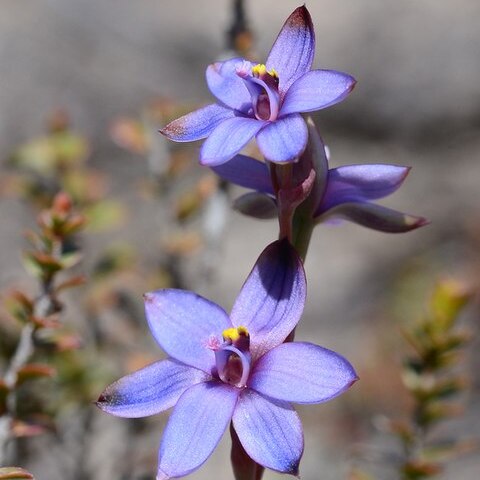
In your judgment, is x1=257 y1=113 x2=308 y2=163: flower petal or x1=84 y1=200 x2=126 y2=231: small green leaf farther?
x1=84 y1=200 x2=126 y2=231: small green leaf

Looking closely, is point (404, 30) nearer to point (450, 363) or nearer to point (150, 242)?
point (150, 242)

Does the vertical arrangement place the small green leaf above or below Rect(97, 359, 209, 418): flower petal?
above

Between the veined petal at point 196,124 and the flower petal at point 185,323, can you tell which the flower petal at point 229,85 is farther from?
the flower petal at point 185,323

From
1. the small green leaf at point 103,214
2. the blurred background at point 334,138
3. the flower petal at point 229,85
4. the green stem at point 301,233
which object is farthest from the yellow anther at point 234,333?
the blurred background at point 334,138

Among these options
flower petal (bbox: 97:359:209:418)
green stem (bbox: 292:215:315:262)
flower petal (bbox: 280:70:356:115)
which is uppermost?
flower petal (bbox: 280:70:356:115)

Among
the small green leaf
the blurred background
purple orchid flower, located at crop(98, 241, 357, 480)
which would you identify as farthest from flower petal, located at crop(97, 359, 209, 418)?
the blurred background

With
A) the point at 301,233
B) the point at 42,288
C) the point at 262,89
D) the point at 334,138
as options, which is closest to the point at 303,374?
the point at 301,233

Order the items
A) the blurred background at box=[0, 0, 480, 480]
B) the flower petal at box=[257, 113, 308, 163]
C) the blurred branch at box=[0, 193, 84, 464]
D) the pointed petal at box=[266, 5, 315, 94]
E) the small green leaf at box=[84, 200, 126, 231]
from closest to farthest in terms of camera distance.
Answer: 1. the flower petal at box=[257, 113, 308, 163]
2. the pointed petal at box=[266, 5, 315, 94]
3. the blurred branch at box=[0, 193, 84, 464]
4. the small green leaf at box=[84, 200, 126, 231]
5. the blurred background at box=[0, 0, 480, 480]

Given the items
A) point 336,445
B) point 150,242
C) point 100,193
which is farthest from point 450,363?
point 150,242

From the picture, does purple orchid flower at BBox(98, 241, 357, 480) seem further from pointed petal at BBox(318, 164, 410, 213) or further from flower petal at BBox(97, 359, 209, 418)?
pointed petal at BBox(318, 164, 410, 213)
